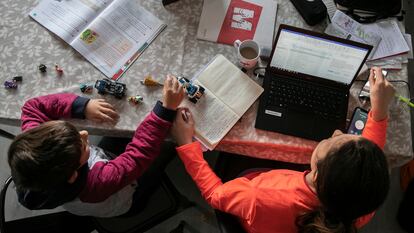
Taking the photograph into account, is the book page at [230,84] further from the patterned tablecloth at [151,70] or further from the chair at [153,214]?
the chair at [153,214]

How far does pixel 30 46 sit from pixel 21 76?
11 cm

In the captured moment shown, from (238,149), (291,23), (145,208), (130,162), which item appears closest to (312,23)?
(291,23)

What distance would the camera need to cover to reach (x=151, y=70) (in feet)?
3.96

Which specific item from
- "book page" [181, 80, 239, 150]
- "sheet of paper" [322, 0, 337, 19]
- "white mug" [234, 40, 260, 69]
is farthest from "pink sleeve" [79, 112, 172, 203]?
"sheet of paper" [322, 0, 337, 19]

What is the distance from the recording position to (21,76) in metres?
1.18

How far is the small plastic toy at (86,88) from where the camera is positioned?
3.83 feet

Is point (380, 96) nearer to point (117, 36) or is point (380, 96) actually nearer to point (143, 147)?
point (143, 147)

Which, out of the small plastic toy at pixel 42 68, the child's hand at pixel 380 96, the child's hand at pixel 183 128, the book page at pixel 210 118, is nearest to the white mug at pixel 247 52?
the book page at pixel 210 118

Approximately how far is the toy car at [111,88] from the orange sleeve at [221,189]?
26cm

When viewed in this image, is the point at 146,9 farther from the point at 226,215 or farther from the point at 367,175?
the point at 367,175

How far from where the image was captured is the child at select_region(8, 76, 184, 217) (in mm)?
885

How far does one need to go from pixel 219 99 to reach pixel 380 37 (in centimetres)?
62

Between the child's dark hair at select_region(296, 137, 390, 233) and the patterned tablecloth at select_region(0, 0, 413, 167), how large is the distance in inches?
11.0

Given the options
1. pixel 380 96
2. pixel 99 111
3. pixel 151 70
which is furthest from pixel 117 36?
pixel 380 96
